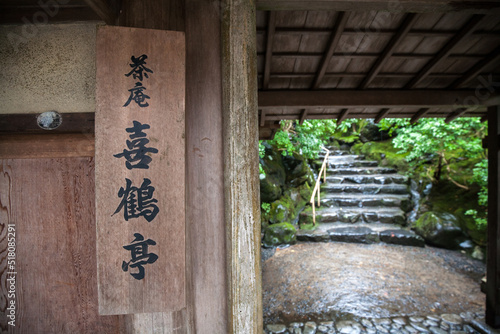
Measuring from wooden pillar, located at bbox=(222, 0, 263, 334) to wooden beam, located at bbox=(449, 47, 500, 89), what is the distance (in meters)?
3.03

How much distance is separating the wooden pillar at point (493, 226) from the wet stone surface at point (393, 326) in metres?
0.27

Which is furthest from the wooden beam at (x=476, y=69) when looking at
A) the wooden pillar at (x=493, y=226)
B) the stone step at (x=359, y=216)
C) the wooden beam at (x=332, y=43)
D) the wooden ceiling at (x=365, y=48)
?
the stone step at (x=359, y=216)

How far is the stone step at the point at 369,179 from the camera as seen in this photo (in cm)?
999

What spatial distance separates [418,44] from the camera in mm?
2713

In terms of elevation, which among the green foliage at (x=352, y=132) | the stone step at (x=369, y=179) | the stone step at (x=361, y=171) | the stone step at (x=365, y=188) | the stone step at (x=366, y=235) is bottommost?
the stone step at (x=366, y=235)

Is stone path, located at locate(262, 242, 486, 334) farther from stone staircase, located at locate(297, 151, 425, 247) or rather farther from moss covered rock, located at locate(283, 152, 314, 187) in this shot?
moss covered rock, located at locate(283, 152, 314, 187)

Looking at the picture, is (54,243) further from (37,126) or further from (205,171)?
(205,171)

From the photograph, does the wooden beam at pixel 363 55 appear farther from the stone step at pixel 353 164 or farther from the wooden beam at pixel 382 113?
the stone step at pixel 353 164

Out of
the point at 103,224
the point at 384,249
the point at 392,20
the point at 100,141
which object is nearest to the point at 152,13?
the point at 100,141

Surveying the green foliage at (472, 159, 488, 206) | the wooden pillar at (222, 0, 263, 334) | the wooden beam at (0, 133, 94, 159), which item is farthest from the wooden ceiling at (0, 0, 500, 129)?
the green foliage at (472, 159, 488, 206)

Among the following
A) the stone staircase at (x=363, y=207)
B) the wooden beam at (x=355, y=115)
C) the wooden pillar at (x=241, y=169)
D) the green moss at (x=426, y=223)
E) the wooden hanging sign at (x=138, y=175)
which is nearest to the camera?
the wooden hanging sign at (x=138, y=175)

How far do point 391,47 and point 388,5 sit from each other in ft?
3.33

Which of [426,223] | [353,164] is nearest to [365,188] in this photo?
[353,164]

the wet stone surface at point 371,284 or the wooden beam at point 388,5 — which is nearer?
the wooden beam at point 388,5
